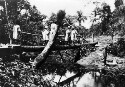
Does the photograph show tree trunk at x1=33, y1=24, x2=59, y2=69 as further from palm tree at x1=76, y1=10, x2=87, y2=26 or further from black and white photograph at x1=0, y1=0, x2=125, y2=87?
palm tree at x1=76, y1=10, x2=87, y2=26

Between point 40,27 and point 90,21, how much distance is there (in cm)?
2521

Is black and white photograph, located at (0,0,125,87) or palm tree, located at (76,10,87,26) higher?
palm tree, located at (76,10,87,26)

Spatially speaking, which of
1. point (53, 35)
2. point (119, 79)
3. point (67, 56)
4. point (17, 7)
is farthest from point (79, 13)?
point (53, 35)

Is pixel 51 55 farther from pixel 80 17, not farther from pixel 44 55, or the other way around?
pixel 80 17

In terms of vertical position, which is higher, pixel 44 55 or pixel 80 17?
pixel 80 17

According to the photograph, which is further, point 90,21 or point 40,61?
point 90,21

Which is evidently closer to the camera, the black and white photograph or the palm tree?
Result: the black and white photograph

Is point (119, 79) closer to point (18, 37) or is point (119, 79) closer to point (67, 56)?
point (67, 56)

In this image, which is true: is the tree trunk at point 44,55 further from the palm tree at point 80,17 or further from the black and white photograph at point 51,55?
the palm tree at point 80,17

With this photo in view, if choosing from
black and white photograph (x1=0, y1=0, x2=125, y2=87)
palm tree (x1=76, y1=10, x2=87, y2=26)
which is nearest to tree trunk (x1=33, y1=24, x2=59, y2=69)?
black and white photograph (x1=0, y1=0, x2=125, y2=87)

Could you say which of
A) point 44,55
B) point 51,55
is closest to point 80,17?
point 51,55

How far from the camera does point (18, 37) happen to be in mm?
11984

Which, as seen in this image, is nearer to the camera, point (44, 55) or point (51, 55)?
point (44, 55)

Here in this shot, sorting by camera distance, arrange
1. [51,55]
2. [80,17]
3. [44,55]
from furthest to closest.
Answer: [80,17]
[51,55]
[44,55]
